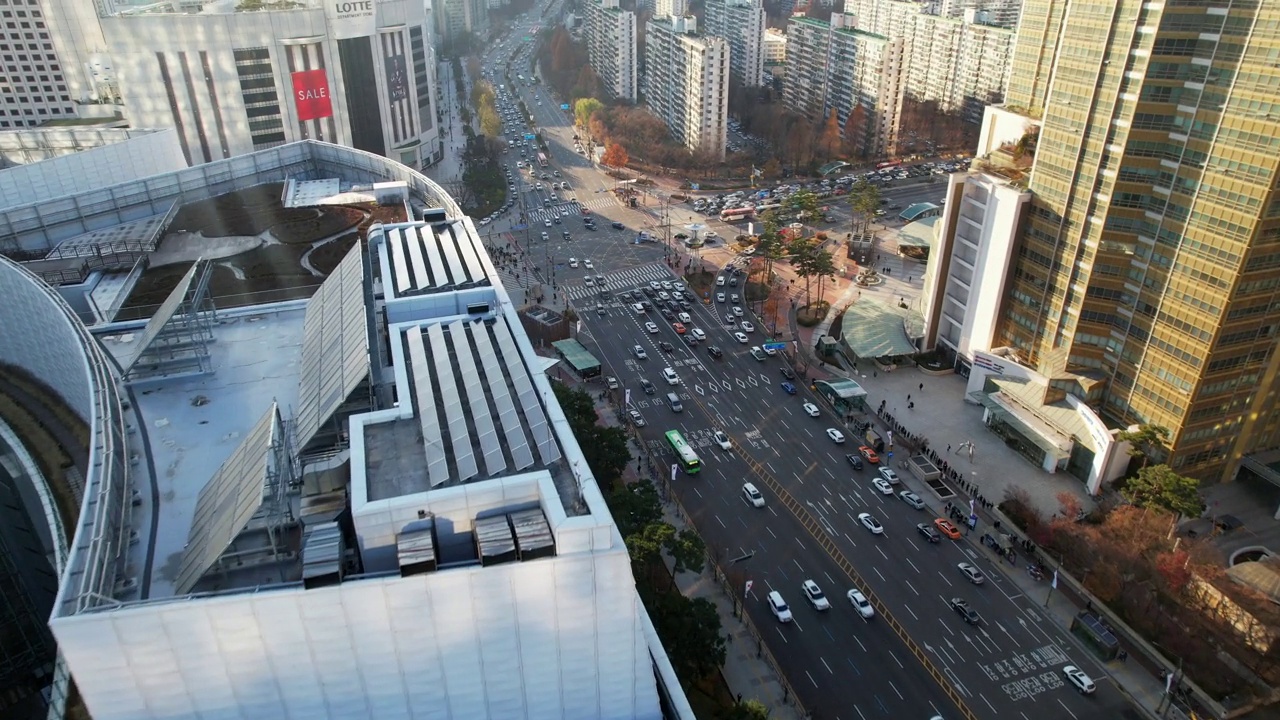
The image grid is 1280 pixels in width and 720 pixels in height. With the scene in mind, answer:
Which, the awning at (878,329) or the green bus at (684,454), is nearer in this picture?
the green bus at (684,454)

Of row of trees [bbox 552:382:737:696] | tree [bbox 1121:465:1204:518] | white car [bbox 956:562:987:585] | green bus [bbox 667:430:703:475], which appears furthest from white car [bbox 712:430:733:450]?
tree [bbox 1121:465:1204:518]

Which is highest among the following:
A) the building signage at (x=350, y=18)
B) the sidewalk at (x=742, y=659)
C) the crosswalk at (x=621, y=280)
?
the building signage at (x=350, y=18)

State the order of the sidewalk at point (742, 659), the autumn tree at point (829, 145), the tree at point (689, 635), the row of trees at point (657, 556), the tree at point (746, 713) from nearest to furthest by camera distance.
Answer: the tree at point (746, 713) < the tree at point (689, 635) < the row of trees at point (657, 556) < the sidewalk at point (742, 659) < the autumn tree at point (829, 145)

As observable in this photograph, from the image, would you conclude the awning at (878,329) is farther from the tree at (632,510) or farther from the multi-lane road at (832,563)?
the tree at (632,510)

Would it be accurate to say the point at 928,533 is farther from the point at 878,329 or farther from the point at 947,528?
the point at 878,329

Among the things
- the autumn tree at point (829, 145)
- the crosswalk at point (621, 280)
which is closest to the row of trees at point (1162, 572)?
the crosswalk at point (621, 280)
